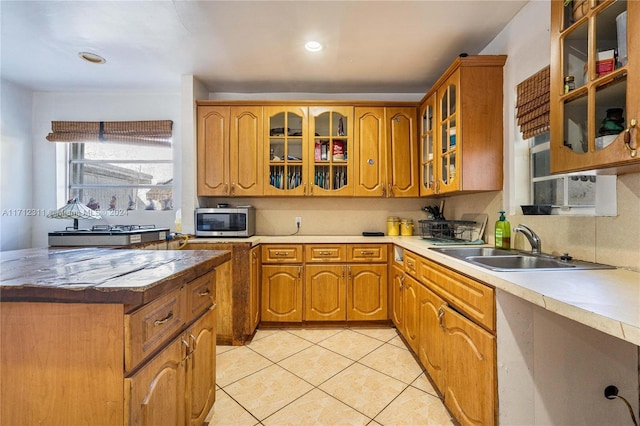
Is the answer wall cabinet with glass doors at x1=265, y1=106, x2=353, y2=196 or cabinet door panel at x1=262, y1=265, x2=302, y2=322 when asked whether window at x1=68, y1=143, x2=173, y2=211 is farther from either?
cabinet door panel at x1=262, y1=265, x2=302, y2=322

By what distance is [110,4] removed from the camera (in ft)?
5.99

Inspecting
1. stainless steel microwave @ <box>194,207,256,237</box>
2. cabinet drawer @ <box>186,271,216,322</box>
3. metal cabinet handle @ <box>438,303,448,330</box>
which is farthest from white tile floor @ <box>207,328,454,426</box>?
stainless steel microwave @ <box>194,207,256,237</box>

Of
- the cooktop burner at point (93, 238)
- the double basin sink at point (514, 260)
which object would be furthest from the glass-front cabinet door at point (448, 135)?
the cooktop burner at point (93, 238)

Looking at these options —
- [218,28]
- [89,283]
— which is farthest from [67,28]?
[89,283]

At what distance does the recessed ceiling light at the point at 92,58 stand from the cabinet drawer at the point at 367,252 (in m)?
2.85

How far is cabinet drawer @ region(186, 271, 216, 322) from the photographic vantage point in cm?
115

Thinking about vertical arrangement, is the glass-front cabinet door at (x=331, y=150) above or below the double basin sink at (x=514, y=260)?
above

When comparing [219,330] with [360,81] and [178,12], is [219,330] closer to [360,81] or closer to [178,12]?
[178,12]

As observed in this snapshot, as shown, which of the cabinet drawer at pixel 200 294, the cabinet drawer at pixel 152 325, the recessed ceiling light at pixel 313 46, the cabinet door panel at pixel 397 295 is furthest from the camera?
the cabinet door panel at pixel 397 295

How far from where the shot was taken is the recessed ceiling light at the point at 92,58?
96.2 inches

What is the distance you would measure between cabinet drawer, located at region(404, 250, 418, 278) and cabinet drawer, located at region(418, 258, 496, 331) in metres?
0.21

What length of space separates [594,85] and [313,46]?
6.17 ft

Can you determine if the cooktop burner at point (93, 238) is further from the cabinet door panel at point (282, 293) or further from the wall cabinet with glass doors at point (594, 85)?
the wall cabinet with glass doors at point (594, 85)

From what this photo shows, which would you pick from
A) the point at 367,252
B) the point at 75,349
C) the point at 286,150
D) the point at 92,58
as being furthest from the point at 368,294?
the point at 92,58
